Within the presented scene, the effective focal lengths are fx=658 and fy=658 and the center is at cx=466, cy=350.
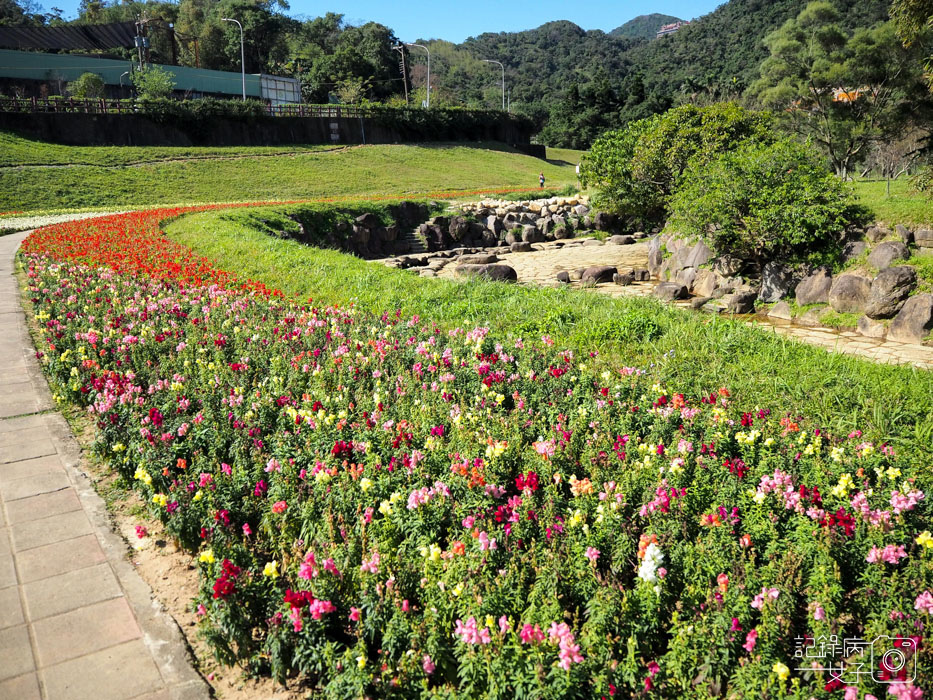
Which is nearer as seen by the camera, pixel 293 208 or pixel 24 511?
pixel 24 511

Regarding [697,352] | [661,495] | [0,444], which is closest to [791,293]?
[697,352]

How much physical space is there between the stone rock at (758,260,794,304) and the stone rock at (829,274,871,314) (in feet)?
4.86

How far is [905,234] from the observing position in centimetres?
1223

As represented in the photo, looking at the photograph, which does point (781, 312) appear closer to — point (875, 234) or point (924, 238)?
point (875, 234)

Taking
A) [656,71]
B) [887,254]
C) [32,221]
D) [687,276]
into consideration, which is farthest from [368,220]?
[656,71]

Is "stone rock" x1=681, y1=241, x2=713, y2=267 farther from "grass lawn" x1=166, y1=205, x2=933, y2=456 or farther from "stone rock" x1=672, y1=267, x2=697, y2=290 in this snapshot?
"grass lawn" x1=166, y1=205, x2=933, y2=456

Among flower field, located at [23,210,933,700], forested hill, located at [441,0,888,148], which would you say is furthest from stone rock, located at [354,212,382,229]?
forested hill, located at [441,0,888,148]

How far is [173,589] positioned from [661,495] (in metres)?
2.87

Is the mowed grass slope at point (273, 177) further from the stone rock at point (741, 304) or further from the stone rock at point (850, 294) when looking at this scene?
the stone rock at point (850, 294)

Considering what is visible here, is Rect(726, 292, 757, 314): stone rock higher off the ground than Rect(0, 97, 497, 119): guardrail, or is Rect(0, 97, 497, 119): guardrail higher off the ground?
Rect(0, 97, 497, 119): guardrail

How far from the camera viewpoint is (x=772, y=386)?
5945mm

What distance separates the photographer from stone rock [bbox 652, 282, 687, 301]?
15.2 metres

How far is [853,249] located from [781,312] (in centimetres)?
188

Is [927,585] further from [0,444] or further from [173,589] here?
[0,444]
